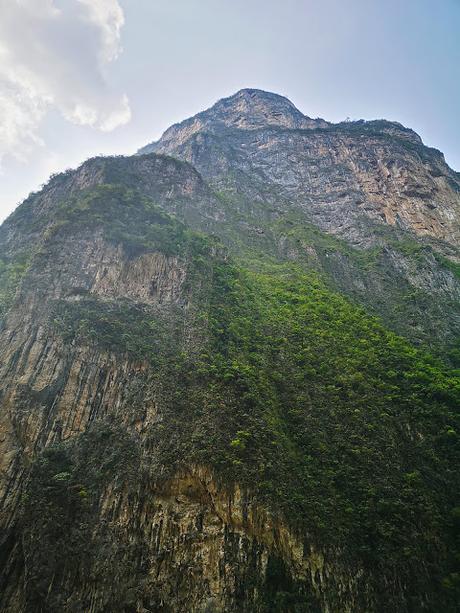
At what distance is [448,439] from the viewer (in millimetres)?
17516

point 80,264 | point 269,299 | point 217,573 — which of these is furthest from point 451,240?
point 217,573

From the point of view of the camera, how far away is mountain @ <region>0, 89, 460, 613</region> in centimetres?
1376

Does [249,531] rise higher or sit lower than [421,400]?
lower

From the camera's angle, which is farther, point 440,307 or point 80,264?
point 440,307

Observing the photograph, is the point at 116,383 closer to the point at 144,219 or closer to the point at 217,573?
the point at 217,573

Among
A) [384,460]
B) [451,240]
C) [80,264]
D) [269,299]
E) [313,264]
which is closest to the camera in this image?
[384,460]

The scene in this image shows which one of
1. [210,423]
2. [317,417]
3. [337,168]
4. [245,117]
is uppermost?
Result: [245,117]

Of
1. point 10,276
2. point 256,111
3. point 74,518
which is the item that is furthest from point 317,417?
point 256,111

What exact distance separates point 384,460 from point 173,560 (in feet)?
29.9

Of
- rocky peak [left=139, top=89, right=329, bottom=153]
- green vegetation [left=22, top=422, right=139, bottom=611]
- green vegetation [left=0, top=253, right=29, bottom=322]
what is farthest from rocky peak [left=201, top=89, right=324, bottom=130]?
green vegetation [left=22, top=422, right=139, bottom=611]

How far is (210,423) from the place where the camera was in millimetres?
17656

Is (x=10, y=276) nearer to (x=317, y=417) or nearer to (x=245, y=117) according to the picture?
(x=317, y=417)

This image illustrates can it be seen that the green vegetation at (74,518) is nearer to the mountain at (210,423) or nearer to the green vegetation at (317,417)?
the mountain at (210,423)

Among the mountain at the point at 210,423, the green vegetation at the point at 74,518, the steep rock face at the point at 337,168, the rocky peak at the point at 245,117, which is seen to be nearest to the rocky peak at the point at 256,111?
the rocky peak at the point at 245,117
